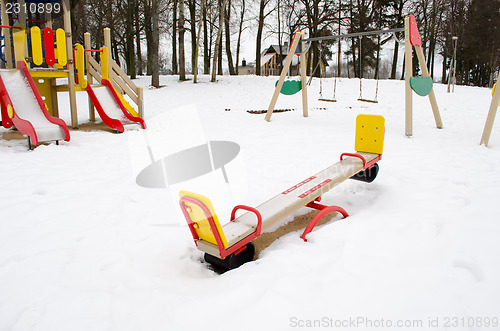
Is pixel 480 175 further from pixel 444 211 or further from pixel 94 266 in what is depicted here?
pixel 94 266

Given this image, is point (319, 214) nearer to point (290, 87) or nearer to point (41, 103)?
point (41, 103)

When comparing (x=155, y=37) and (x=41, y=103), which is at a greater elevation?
(x=155, y=37)

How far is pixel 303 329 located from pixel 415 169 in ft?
11.0

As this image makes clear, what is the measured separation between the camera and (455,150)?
5371mm

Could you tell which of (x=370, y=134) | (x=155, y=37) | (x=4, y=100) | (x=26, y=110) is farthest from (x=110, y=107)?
(x=155, y=37)

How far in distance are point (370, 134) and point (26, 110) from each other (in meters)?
5.58

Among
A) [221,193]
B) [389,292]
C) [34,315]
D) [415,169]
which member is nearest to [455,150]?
[415,169]

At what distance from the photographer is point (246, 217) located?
9.92ft

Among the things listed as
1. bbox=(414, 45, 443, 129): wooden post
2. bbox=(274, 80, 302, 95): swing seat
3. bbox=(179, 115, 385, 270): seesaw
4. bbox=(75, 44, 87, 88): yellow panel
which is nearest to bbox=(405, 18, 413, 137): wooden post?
bbox=(414, 45, 443, 129): wooden post

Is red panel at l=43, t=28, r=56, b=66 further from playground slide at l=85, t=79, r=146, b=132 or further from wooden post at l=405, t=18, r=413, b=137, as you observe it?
wooden post at l=405, t=18, r=413, b=137

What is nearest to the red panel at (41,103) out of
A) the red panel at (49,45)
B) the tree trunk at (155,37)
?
the red panel at (49,45)

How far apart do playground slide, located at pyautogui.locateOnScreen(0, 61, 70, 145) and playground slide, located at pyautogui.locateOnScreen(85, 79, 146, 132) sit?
1.23m

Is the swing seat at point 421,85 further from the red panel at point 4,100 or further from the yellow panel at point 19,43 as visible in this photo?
the yellow panel at point 19,43

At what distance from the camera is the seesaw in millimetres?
2473
